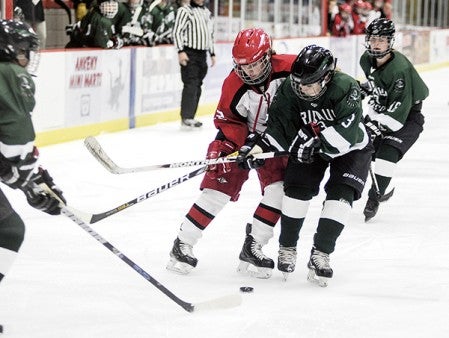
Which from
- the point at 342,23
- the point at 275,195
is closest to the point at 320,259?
the point at 275,195

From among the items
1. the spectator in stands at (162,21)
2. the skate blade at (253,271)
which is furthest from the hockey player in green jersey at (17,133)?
the spectator in stands at (162,21)

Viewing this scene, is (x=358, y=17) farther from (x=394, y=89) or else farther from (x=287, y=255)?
(x=287, y=255)

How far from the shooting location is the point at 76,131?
23.7 ft

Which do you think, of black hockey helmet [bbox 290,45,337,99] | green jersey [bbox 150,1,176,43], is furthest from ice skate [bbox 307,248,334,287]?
green jersey [bbox 150,1,176,43]

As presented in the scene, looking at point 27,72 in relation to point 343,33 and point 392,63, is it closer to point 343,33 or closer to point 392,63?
point 392,63

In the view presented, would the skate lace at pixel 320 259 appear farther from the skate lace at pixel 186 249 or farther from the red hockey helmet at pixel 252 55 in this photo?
the red hockey helmet at pixel 252 55

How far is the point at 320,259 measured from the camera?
133 inches

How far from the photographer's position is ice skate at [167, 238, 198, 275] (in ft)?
11.7

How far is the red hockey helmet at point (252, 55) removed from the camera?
130 inches

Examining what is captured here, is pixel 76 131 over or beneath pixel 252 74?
beneath

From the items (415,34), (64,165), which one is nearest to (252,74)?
(64,165)

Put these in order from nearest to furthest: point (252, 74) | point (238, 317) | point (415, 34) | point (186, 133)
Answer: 1. point (238, 317)
2. point (252, 74)
3. point (186, 133)
4. point (415, 34)

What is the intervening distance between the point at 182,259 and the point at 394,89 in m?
1.54

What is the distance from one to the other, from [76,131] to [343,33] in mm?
6160
